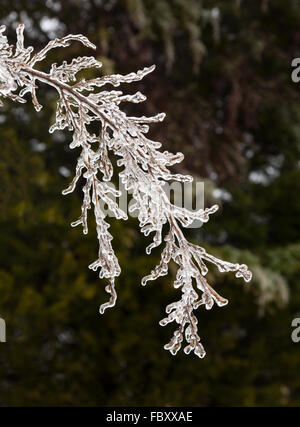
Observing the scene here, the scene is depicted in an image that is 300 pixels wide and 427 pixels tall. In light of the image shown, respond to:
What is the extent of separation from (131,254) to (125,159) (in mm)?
3399

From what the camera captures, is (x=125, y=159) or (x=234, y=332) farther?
(x=234, y=332)

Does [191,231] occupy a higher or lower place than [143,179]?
higher

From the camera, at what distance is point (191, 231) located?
426cm

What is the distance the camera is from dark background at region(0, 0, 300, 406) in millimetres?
3691

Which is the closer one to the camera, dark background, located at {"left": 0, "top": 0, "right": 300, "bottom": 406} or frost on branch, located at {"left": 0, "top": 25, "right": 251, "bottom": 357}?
frost on branch, located at {"left": 0, "top": 25, "right": 251, "bottom": 357}

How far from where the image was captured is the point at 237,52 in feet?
13.7

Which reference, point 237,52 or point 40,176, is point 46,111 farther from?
point 237,52

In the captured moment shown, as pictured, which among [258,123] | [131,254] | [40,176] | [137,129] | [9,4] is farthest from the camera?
[258,123]

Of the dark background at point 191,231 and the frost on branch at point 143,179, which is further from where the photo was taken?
the dark background at point 191,231

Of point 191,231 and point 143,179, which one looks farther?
point 191,231

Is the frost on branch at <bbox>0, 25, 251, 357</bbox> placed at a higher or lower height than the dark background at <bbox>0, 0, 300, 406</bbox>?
lower

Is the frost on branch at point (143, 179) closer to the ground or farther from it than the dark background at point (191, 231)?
closer to the ground

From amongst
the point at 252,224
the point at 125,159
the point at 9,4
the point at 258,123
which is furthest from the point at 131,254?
the point at 125,159

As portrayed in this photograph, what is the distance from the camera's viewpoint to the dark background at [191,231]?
12.1ft
